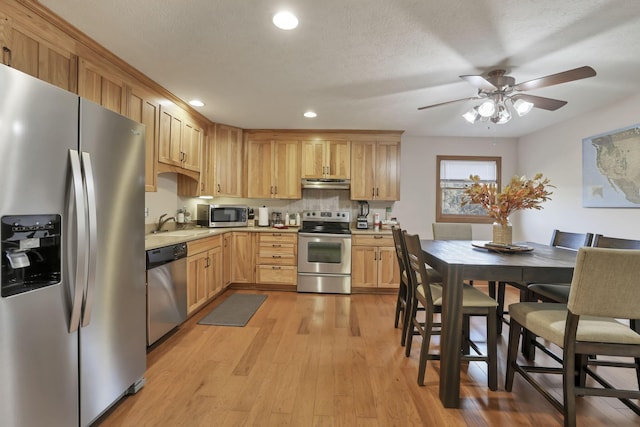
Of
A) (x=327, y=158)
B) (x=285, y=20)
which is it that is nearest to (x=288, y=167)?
(x=327, y=158)

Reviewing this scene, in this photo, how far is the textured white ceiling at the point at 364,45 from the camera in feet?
5.55

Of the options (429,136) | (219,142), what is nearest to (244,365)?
(219,142)

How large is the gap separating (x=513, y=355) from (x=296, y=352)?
158cm

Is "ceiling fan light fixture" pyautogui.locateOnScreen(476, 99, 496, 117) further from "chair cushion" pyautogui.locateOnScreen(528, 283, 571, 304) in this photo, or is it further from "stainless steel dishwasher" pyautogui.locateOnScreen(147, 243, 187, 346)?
"stainless steel dishwasher" pyautogui.locateOnScreen(147, 243, 187, 346)

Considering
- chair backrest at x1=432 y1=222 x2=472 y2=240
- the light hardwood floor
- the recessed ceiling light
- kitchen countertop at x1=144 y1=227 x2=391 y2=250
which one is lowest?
the light hardwood floor

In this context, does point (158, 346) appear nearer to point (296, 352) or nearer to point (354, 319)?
point (296, 352)

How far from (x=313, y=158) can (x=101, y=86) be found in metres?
2.71

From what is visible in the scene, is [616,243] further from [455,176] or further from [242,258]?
[242,258]

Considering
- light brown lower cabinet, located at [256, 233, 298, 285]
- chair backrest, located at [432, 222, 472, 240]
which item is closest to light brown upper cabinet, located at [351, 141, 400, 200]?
chair backrest, located at [432, 222, 472, 240]

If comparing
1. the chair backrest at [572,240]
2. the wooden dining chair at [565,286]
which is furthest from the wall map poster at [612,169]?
the wooden dining chair at [565,286]

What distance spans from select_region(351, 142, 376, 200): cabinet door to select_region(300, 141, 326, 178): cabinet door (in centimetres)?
48

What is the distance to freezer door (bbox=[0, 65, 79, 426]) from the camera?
1.09 m

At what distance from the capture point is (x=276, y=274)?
4.12 metres

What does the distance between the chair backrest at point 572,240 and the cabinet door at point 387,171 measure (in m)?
2.00
